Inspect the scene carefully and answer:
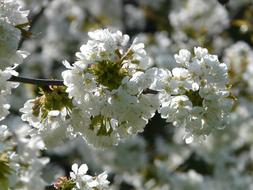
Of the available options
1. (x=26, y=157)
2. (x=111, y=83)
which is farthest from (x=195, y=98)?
(x=26, y=157)

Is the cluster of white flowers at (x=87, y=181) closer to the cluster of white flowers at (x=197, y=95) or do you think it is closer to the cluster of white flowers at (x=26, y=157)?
the cluster of white flowers at (x=197, y=95)

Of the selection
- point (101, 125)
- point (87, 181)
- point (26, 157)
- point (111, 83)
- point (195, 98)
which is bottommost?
point (26, 157)

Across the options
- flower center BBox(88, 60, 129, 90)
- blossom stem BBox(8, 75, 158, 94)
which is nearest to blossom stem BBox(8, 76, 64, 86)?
blossom stem BBox(8, 75, 158, 94)

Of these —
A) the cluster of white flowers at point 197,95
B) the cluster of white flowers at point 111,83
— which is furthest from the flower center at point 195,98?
the cluster of white flowers at point 111,83

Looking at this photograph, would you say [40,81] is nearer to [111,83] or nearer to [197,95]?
[111,83]

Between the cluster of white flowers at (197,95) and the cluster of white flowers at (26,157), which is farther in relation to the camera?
the cluster of white flowers at (26,157)

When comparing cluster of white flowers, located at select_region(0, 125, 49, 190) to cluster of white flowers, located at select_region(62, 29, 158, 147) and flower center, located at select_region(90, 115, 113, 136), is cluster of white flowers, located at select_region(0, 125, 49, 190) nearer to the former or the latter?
flower center, located at select_region(90, 115, 113, 136)
